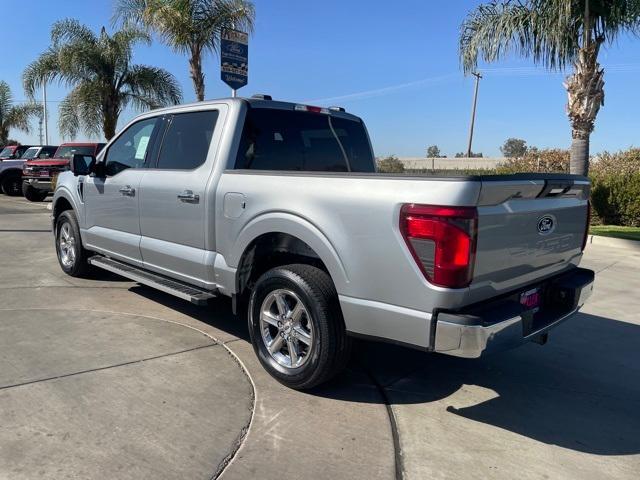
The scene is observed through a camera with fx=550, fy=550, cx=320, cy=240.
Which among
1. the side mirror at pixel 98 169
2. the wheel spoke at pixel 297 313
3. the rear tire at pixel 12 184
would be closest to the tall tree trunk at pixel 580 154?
the side mirror at pixel 98 169

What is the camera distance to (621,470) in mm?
3014

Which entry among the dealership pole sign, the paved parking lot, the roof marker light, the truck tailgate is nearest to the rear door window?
the roof marker light

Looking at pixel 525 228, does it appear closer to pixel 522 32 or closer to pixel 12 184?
pixel 522 32

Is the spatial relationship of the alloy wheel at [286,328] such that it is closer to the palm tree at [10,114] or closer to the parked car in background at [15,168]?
the parked car in background at [15,168]

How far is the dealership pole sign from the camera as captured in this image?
29.7 feet

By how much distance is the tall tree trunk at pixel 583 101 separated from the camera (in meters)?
12.1

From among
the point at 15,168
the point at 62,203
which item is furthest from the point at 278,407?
the point at 15,168

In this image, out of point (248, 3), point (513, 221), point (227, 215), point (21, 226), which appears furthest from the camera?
point (248, 3)

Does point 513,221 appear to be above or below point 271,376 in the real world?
above

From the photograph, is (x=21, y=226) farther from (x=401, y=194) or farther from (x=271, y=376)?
(x=401, y=194)

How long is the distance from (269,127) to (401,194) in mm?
1845

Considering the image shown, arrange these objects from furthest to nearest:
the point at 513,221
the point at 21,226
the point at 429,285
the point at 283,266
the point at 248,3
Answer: the point at 248,3 < the point at 21,226 < the point at 283,266 < the point at 513,221 < the point at 429,285

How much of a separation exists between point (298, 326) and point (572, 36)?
443 inches

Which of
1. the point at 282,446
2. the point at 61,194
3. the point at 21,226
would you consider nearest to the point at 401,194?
the point at 282,446
